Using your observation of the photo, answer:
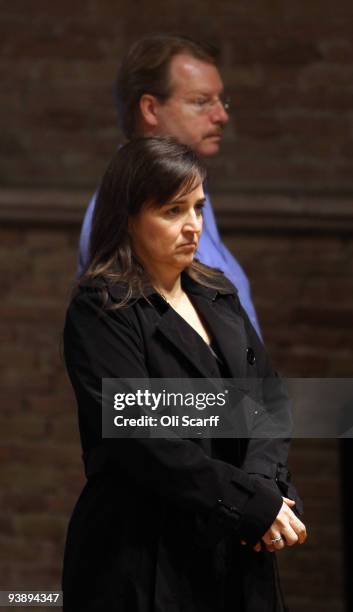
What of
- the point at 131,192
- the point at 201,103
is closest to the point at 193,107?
the point at 201,103

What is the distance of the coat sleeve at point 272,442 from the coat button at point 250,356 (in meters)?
0.02

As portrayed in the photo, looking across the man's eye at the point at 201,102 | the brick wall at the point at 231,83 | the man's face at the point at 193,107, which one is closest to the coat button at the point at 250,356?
the man's face at the point at 193,107

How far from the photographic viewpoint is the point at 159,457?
7.20 ft

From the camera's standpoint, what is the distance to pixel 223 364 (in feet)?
7.79

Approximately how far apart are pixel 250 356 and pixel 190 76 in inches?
34.6

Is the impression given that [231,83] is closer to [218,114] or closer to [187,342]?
[218,114]

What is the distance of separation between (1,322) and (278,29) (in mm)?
1356

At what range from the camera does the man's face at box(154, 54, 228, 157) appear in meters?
3.01

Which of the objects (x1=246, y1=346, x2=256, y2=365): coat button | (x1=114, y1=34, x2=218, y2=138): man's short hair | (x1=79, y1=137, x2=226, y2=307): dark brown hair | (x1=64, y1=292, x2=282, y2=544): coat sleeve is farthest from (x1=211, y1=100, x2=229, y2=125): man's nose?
(x1=64, y1=292, x2=282, y2=544): coat sleeve

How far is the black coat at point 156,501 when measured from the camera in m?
2.20

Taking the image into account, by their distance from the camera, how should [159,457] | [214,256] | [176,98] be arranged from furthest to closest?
[176,98] < [214,256] < [159,457]

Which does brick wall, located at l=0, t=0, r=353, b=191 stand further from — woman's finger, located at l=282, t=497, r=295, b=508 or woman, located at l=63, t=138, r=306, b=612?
woman's finger, located at l=282, t=497, r=295, b=508

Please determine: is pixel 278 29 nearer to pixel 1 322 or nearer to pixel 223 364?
pixel 1 322

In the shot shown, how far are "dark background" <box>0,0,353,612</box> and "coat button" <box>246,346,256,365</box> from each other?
2018 millimetres
